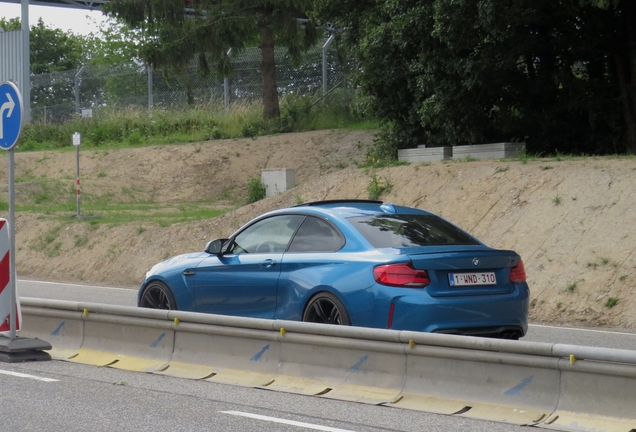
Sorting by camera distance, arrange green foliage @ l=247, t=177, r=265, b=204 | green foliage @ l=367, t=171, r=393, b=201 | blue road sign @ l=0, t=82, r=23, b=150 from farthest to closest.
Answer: green foliage @ l=247, t=177, r=265, b=204, green foliage @ l=367, t=171, r=393, b=201, blue road sign @ l=0, t=82, r=23, b=150

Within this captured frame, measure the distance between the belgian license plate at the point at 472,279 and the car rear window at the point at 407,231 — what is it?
51 cm

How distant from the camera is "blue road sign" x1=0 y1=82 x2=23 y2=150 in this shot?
10.5m

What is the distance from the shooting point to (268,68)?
128ft

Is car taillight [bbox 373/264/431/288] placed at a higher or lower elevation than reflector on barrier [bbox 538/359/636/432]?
higher

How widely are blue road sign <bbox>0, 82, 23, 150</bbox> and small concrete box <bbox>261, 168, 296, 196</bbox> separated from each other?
18.9 meters

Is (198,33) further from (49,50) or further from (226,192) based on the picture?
(49,50)

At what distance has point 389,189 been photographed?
22.8m

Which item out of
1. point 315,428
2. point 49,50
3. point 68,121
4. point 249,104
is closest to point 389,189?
point 315,428

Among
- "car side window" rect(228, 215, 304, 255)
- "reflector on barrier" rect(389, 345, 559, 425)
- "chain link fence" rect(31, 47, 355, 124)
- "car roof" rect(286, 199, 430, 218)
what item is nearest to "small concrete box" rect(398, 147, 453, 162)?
"chain link fence" rect(31, 47, 355, 124)

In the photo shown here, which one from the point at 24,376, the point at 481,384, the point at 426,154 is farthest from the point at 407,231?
the point at 426,154

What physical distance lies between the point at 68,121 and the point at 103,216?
19.8 m

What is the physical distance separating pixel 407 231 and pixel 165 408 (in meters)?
2.98

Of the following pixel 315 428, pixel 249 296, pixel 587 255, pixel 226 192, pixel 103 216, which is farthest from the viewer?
pixel 226 192

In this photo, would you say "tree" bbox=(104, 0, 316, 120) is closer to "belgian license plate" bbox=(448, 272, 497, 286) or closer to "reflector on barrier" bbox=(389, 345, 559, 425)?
"belgian license plate" bbox=(448, 272, 497, 286)
